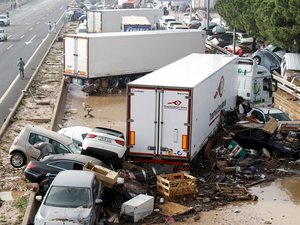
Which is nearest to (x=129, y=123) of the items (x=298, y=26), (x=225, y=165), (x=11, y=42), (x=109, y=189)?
(x=109, y=189)

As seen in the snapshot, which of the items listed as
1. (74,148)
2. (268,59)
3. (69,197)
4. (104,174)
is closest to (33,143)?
(74,148)

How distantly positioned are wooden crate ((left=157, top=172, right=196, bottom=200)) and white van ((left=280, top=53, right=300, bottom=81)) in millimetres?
21049

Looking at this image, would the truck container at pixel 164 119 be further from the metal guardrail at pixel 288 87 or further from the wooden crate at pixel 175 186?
the metal guardrail at pixel 288 87

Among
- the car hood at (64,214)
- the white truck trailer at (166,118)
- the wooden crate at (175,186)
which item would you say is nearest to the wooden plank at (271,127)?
the white truck trailer at (166,118)

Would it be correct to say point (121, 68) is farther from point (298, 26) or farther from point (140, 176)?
point (140, 176)

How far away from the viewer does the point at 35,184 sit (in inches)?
631

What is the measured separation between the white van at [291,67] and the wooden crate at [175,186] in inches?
829

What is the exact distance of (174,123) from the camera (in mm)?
17094

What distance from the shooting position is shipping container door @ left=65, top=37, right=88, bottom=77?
3312cm

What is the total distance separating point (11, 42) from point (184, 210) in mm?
45264

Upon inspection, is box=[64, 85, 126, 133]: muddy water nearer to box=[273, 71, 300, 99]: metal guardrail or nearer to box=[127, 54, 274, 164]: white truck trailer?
box=[127, 54, 274, 164]: white truck trailer

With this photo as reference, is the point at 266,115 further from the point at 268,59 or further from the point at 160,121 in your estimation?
the point at 268,59

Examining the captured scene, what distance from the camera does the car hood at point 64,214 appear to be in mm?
13303

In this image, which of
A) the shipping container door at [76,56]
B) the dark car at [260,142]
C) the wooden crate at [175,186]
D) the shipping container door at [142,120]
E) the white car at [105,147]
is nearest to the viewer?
the wooden crate at [175,186]
